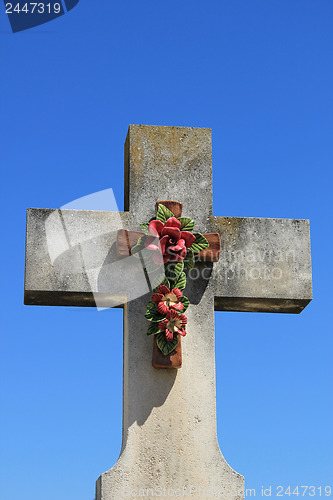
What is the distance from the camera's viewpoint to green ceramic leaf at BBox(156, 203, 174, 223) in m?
5.62

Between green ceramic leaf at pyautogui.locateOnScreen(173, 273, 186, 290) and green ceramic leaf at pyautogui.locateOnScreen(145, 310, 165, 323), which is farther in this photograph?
green ceramic leaf at pyautogui.locateOnScreen(173, 273, 186, 290)

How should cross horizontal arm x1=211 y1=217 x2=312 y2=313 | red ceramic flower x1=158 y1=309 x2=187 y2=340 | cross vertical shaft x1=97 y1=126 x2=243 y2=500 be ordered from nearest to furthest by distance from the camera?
cross vertical shaft x1=97 y1=126 x2=243 y2=500 → red ceramic flower x1=158 y1=309 x2=187 y2=340 → cross horizontal arm x1=211 y1=217 x2=312 y2=313

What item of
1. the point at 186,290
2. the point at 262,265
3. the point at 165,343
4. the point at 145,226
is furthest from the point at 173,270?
the point at 262,265

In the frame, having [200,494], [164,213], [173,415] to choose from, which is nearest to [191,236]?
[164,213]

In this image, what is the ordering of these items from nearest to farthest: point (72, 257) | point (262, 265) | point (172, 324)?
point (172, 324) → point (72, 257) → point (262, 265)

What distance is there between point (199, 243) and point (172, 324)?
586 mm

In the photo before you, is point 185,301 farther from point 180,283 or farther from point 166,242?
point 166,242

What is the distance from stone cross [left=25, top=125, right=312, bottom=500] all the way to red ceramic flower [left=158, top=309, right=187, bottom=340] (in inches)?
7.0

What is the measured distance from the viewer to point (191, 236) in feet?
18.4

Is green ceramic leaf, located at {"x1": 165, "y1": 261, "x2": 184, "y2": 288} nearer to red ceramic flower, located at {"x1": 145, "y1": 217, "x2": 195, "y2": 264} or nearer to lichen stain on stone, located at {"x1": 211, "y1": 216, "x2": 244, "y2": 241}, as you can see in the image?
red ceramic flower, located at {"x1": 145, "y1": 217, "x2": 195, "y2": 264}

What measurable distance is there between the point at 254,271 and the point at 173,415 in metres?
1.14

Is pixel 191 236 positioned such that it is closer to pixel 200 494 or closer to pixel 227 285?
pixel 227 285

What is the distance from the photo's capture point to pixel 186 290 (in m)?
5.68

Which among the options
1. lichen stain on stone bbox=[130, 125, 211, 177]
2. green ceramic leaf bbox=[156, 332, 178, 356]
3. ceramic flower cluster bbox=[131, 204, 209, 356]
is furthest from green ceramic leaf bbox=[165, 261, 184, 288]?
lichen stain on stone bbox=[130, 125, 211, 177]
